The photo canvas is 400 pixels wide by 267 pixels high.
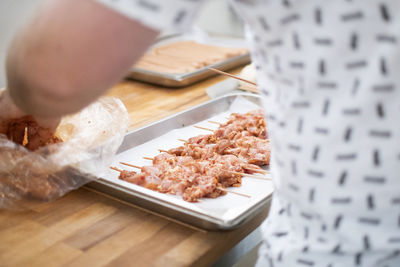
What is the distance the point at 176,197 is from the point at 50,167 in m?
0.34

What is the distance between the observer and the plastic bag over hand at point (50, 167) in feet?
3.62

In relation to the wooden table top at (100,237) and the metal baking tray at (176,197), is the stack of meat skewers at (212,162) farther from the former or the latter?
the wooden table top at (100,237)

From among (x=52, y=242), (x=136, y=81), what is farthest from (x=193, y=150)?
(x=136, y=81)

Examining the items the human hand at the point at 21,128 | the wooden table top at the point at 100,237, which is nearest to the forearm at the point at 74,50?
the wooden table top at the point at 100,237

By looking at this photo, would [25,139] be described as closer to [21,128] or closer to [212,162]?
Result: [21,128]

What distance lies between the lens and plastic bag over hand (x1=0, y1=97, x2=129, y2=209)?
110 centimetres

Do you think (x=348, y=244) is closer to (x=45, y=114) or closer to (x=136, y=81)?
(x=45, y=114)

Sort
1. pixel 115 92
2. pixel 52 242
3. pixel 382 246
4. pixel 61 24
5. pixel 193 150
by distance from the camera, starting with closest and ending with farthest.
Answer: pixel 61 24 → pixel 382 246 → pixel 52 242 → pixel 193 150 → pixel 115 92

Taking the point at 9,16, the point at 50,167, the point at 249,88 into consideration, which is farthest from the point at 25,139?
the point at 249,88

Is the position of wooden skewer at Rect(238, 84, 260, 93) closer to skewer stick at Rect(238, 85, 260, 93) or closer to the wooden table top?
skewer stick at Rect(238, 85, 260, 93)

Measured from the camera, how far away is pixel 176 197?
118 centimetres

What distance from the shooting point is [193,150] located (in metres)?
1.45

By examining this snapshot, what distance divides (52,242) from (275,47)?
67cm

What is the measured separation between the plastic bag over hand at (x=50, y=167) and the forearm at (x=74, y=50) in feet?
1.73
